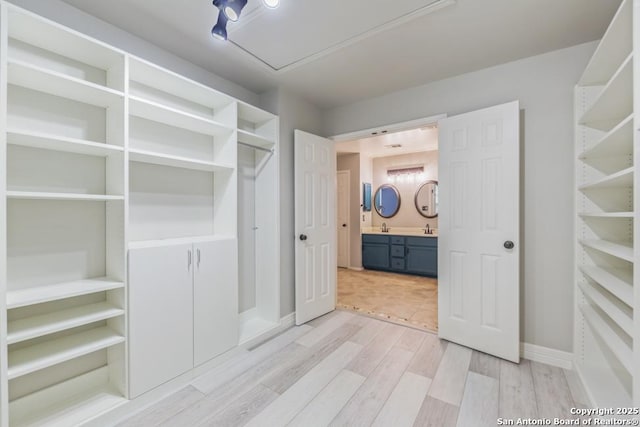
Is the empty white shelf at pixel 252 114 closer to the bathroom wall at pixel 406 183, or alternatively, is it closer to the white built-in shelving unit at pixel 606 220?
the white built-in shelving unit at pixel 606 220

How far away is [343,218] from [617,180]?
178 inches

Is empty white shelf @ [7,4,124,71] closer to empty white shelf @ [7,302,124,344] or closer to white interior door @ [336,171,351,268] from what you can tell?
empty white shelf @ [7,302,124,344]

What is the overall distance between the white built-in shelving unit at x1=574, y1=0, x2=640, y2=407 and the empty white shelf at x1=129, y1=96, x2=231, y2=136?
244 centimetres

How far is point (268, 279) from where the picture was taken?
2.86 metres

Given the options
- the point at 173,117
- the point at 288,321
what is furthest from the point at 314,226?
the point at 173,117

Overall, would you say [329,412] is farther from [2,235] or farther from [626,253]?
[2,235]

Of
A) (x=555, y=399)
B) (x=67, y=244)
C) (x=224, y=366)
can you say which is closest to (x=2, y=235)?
(x=67, y=244)

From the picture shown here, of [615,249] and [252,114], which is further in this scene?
[252,114]

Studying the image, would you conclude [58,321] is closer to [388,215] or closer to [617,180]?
[617,180]

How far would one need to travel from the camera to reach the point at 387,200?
5984 millimetres

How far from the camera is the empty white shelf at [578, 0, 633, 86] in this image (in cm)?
128

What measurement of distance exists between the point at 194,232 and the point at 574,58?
10.8ft

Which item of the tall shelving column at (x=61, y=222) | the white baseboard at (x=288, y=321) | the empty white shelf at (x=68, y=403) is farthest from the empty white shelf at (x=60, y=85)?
the white baseboard at (x=288, y=321)

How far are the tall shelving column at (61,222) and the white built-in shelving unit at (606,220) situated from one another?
2.72 m
